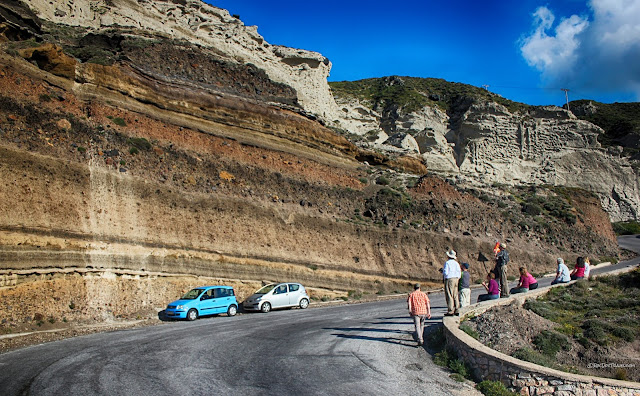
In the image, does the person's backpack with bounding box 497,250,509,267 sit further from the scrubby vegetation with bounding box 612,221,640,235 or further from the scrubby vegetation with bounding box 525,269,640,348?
the scrubby vegetation with bounding box 612,221,640,235

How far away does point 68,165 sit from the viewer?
1784cm

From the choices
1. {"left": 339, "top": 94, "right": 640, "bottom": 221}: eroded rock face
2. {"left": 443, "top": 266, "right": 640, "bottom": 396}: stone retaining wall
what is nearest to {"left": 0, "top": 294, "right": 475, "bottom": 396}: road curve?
{"left": 443, "top": 266, "right": 640, "bottom": 396}: stone retaining wall

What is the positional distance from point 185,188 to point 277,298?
670cm

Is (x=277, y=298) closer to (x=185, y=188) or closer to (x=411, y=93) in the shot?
(x=185, y=188)

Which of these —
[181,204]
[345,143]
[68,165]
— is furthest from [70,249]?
[345,143]

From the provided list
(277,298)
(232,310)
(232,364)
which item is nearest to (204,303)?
(232,310)

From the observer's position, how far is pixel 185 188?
21797mm

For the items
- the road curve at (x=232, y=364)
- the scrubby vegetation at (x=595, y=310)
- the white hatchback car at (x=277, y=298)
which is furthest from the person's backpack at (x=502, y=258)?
the white hatchback car at (x=277, y=298)

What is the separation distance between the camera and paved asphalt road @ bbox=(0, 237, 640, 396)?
7.56 meters

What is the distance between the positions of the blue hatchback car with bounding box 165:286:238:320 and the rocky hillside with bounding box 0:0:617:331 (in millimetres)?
995

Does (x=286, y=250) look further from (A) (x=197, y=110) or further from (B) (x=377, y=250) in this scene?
(A) (x=197, y=110)

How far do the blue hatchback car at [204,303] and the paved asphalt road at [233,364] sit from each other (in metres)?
2.80

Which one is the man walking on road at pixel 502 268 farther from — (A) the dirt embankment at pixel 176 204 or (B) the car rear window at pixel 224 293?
(A) the dirt embankment at pixel 176 204

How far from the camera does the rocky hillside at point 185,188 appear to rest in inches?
642
